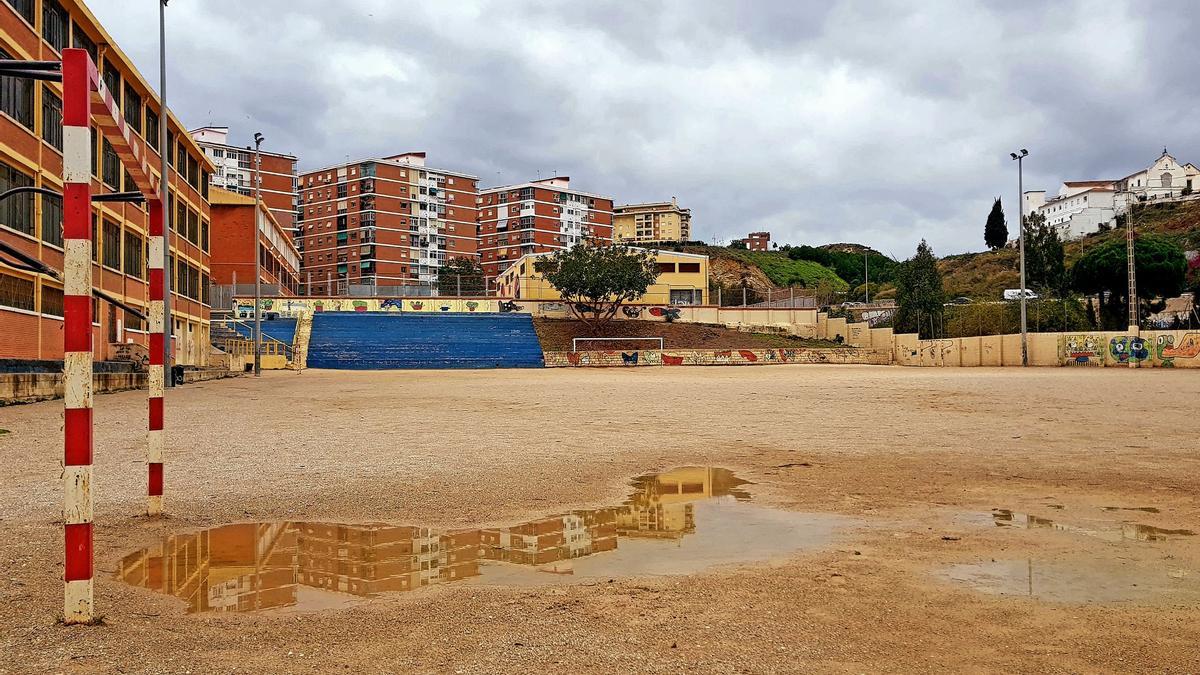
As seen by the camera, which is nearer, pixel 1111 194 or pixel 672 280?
pixel 672 280

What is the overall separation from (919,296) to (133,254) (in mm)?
49747

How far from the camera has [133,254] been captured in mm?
36500

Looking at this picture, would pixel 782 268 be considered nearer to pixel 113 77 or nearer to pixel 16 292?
pixel 113 77

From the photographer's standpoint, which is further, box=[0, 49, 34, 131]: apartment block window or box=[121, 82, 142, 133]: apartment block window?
box=[121, 82, 142, 133]: apartment block window

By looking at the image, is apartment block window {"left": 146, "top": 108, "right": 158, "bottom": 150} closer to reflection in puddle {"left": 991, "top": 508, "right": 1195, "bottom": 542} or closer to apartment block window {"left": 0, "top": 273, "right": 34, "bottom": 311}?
apartment block window {"left": 0, "top": 273, "right": 34, "bottom": 311}

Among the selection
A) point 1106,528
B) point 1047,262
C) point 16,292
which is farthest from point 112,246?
point 1047,262

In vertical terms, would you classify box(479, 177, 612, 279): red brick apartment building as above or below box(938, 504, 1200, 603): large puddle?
above

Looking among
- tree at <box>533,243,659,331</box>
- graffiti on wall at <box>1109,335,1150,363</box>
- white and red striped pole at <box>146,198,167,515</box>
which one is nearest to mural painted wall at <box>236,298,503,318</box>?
tree at <box>533,243,659,331</box>

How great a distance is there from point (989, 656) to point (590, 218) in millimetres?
148091

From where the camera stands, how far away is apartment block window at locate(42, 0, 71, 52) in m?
27.6

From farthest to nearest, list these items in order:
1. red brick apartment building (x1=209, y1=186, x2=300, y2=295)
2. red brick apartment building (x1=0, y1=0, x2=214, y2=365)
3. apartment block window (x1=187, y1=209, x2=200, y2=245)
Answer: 1. red brick apartment building (x1=209, y1=186, x2=300, y2=295)
2. apartment block window (x1=187, y1=209, x2=200, y2=245)
3. red brick apartment building (x1=0, y1=0, x2=214, y2=365)

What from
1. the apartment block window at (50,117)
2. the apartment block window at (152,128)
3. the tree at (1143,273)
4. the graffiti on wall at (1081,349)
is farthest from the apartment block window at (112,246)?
the tree at (1143,273)

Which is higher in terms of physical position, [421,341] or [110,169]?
[110,169]

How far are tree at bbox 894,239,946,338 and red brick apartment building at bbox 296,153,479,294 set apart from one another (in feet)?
240
